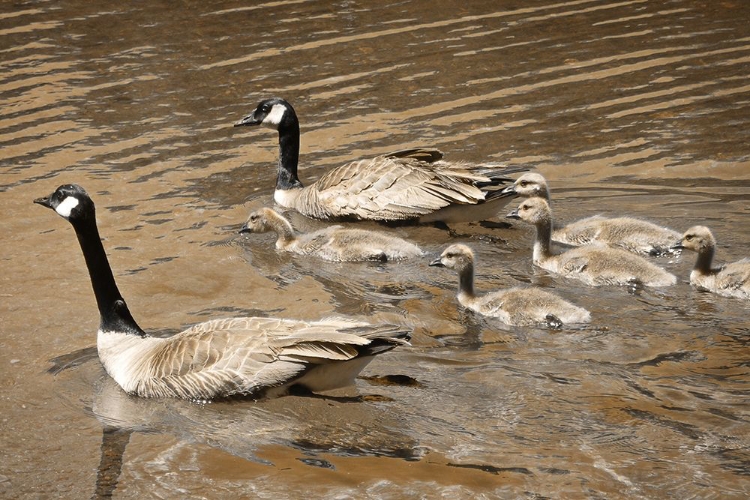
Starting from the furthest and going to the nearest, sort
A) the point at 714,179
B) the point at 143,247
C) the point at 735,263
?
the point at 714,179
the point at 143,247
the point at 735,263

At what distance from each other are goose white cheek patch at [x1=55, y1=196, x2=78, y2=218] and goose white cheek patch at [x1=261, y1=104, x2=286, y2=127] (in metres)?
4.06

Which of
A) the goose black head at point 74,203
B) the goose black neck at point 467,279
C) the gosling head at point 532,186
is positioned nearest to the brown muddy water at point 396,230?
the goose black neck at point 467,279

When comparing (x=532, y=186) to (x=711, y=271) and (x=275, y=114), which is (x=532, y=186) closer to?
Answer: (x=711, y=271)

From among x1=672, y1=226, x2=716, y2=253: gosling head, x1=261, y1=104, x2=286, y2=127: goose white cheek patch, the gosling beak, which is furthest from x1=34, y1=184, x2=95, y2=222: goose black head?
x1=672, y1=226, x2=716, y2=253: gosling head

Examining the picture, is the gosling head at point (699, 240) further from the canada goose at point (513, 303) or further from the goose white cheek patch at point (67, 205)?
the goose white cheek patch at point (67, 205)

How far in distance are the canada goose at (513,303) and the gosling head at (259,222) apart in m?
2.03

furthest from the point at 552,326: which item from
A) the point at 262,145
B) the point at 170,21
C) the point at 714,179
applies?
the point at 170,21

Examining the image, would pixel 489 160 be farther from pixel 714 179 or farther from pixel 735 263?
pixel 735 263

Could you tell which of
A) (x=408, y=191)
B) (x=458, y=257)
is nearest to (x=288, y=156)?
(x=408, y=191)

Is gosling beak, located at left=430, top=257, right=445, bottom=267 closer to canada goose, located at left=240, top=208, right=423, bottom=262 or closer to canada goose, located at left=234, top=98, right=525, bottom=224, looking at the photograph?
canada goose, located at left=240, top=208, right=423, bottom=262

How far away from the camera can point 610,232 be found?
31.0 feet

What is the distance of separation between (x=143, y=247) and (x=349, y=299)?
2264 mm

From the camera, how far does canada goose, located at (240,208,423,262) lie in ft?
31.1

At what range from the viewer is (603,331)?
7824 millimetres
